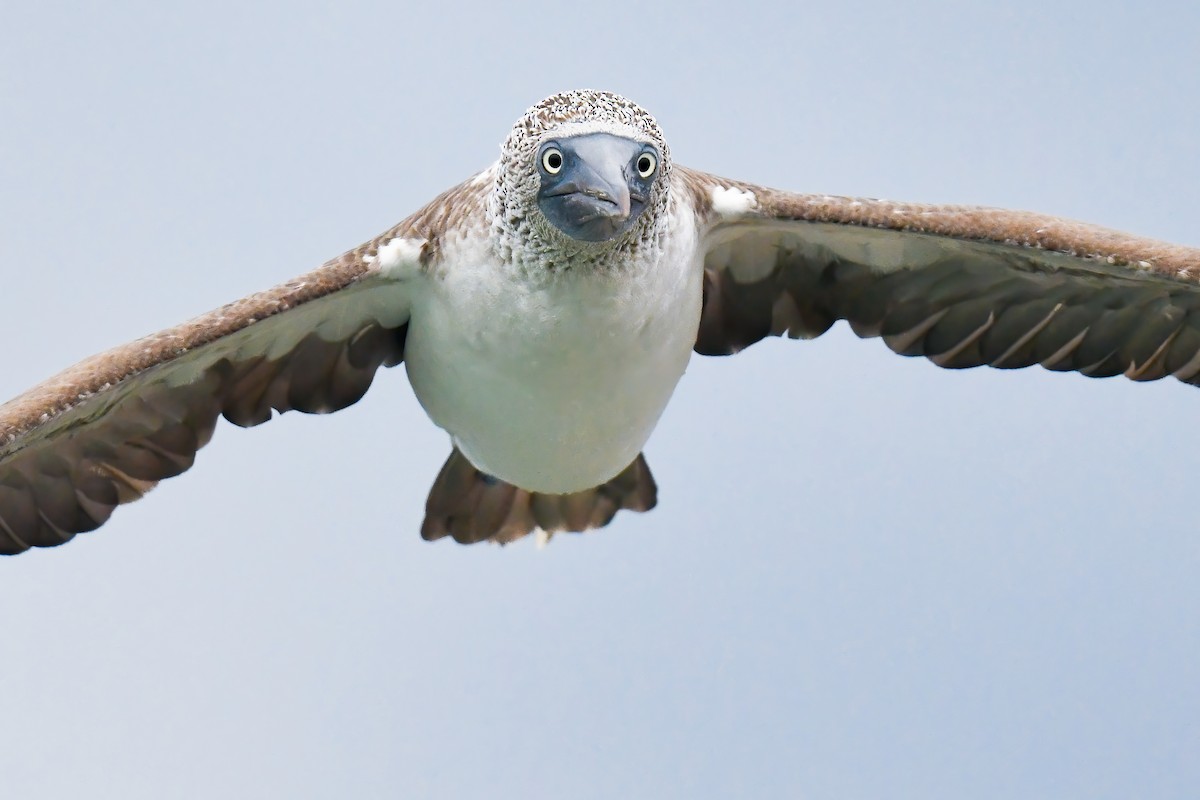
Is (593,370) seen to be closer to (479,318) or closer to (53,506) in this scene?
(479,318)

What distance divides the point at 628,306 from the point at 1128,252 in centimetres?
318

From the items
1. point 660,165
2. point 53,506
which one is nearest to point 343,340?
point 53,506

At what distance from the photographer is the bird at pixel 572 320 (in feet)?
35.3

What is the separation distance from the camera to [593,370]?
11266 mm

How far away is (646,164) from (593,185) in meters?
0.39

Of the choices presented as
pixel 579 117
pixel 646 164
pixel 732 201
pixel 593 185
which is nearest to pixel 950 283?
pixel 732 201

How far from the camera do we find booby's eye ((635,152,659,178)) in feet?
34.2

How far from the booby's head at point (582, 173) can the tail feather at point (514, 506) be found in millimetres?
3123

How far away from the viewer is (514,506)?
13781 mm

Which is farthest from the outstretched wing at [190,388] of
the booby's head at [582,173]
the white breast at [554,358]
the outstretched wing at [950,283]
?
the outstretched wing at [950,283]

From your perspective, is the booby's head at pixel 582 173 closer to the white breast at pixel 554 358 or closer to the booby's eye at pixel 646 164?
the booby's eye at pixel 646 164

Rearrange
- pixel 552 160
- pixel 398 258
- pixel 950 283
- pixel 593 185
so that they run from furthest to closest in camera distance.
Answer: pixel 950 283 → pixel 398 258 → pixel 552 160 → pixel 593 185

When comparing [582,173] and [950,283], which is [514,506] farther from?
[582,173]

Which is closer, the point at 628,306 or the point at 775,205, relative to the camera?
the point at 628,306
